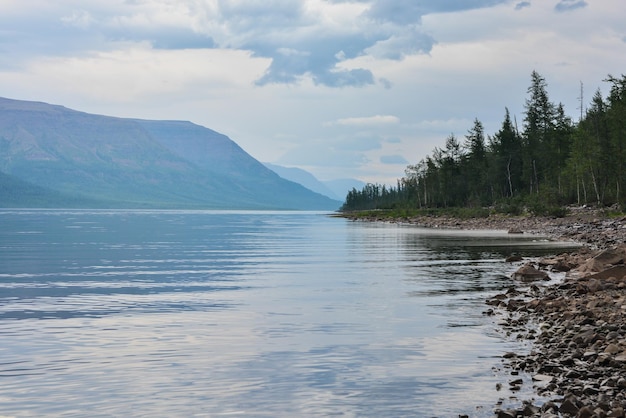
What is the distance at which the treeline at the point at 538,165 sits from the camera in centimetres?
9069

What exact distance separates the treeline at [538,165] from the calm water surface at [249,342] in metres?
55.9

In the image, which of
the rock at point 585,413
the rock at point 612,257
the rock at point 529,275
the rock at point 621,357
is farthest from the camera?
the rock at point 529,275

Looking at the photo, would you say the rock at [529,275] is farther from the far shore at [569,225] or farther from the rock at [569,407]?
the rock at [569,407]

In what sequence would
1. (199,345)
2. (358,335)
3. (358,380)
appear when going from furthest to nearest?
(358,335) < (199,345) < (358,380)

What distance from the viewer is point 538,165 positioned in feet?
428

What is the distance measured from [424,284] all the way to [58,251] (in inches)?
1321

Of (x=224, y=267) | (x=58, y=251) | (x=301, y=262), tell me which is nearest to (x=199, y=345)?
(x=224, y=267)

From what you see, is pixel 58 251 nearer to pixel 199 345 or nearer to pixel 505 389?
pixel 199 345

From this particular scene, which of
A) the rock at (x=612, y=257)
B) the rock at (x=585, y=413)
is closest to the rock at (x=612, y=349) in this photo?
the rock at (x=585, y=413)

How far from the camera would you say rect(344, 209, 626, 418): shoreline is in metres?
12.8

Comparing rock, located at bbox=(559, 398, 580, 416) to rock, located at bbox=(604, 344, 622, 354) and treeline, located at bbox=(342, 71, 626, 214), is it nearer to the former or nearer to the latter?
rock, located at bbox=(604, 344, 622, 354)

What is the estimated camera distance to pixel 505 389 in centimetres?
1433

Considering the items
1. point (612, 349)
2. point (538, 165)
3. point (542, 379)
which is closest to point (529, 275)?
point (612, 349)

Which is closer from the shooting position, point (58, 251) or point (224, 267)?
point (224, 267)
